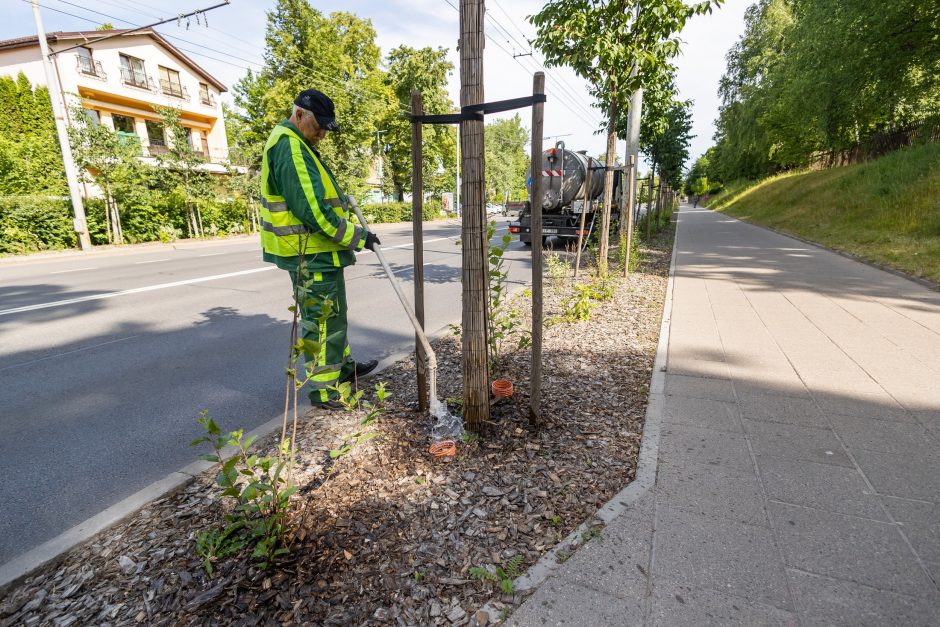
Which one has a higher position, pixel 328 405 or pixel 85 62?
pixel 85 62

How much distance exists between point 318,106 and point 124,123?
33.9m

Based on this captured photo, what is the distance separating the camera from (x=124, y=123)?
28156mm

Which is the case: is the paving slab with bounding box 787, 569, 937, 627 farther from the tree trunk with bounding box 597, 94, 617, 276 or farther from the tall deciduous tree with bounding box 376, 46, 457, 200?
the tall deciduous tree with bounding box 376, 46, 457, 200

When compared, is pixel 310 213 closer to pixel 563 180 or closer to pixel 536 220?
pixel 536 220

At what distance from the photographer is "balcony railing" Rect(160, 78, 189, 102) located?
29.1 meters

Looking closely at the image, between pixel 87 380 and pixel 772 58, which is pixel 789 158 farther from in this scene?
pixel 87 380

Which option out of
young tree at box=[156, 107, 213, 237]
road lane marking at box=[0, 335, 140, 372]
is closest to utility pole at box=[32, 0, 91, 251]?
young tree at box=[156, 107, 213, 237]

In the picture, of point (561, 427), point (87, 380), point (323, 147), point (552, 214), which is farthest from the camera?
point (323, 147)

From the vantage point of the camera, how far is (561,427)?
3.04m

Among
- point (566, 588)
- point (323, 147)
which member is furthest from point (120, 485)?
point (323, 147)

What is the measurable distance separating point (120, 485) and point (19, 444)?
107 centimetres

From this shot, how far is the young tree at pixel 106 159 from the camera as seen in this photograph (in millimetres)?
14508

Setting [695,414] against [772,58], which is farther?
[772,58]

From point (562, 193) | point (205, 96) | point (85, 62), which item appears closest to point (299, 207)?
point (562, 193)
